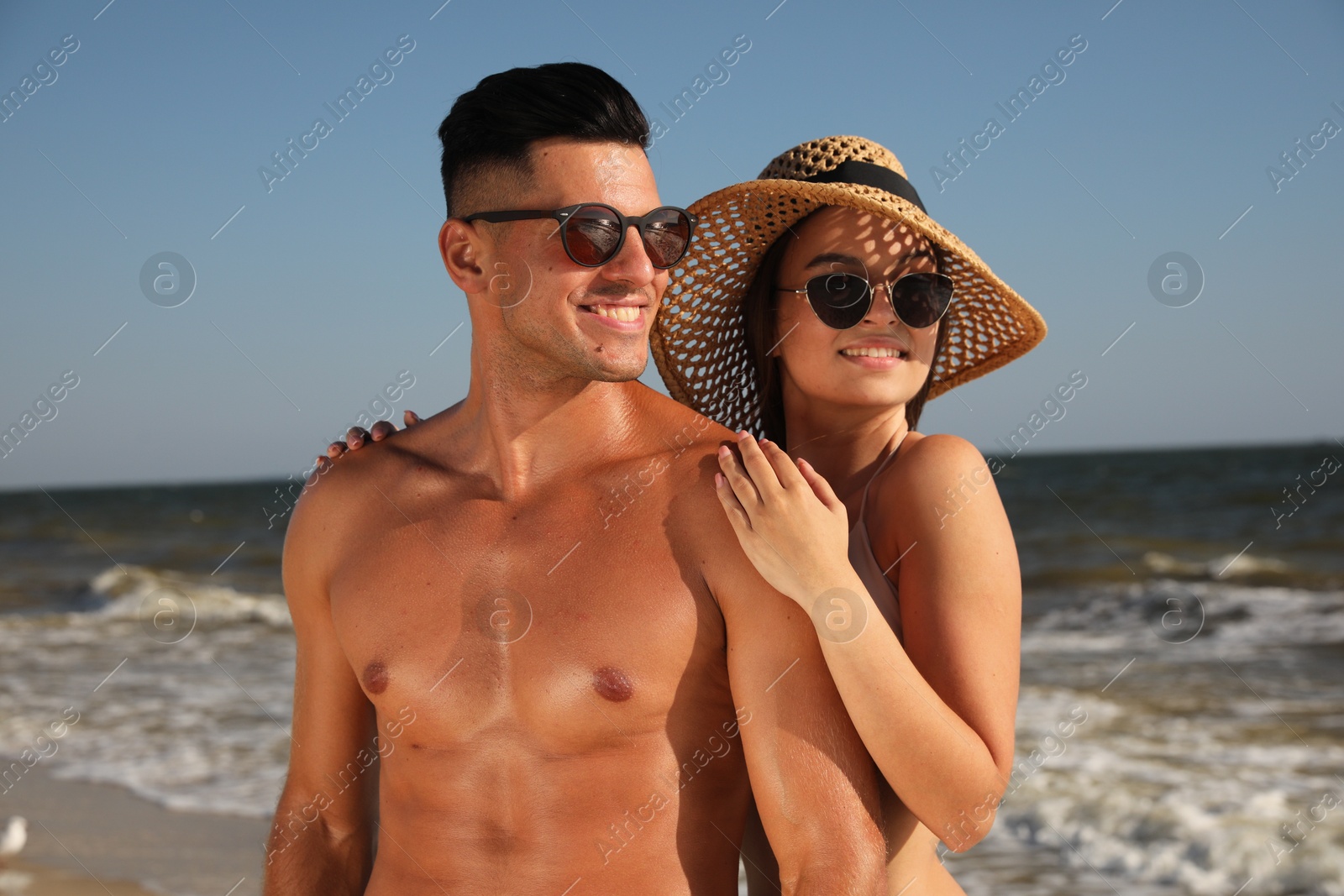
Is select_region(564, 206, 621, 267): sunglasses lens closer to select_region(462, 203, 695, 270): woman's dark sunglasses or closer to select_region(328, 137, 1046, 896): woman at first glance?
select_region(462, 203, 695, 270): woman's dark sunglasses

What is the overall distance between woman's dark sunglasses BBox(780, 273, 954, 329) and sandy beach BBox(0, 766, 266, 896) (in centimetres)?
389

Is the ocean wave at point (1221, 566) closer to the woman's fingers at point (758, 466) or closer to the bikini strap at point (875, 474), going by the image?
the bikini strap at point (875, 474)

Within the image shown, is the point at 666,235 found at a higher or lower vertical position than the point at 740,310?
higher

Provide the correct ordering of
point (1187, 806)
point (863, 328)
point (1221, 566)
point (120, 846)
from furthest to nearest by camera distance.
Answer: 1. point (1221, 566)
2. point (1187, 806)
3. point (120, 846)
4. point (863, 328)

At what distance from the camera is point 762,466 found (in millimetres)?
2043

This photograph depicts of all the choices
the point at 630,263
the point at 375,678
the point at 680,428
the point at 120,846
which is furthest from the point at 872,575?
the point at 120,846

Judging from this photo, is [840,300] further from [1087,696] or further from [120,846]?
[1087,696]

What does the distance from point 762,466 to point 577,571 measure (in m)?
0.44

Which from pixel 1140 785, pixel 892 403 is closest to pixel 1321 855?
pixel 1140 785

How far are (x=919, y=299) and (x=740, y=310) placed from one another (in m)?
0.57

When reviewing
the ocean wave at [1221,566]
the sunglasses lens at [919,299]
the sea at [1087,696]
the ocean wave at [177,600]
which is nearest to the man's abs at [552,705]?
the sunglasses lens at [919,299]

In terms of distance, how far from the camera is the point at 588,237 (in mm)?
2061

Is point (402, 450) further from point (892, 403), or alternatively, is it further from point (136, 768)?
point (136, 768)

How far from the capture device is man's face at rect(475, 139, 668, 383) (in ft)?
6.86
